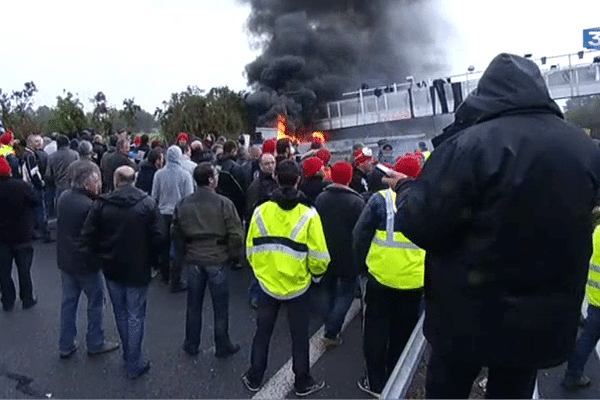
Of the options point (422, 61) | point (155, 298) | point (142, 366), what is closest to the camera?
point (142, 366)

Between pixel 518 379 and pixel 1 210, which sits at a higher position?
pixel 1 210

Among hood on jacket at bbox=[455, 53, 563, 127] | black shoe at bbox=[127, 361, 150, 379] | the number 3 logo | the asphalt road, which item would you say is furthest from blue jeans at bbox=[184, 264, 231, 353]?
the number 3 logo

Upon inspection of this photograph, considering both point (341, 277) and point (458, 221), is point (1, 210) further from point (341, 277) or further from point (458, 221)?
point (458, 221)

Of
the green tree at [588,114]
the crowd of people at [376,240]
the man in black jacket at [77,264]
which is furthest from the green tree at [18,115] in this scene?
the green tree at [588,114]

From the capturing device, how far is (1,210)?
5402 millimetres

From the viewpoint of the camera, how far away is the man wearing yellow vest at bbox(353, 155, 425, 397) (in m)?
3.57

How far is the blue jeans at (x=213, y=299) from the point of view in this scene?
4516 millimetres

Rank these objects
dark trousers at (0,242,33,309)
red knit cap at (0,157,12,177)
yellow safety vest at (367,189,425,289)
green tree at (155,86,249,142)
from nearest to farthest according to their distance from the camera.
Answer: yellow safety vest at (367,189,425,289)
red knit cap at (0,157,12,177)
dark trousers at (0,242,33,309)
green tree at (155,86,249,142)

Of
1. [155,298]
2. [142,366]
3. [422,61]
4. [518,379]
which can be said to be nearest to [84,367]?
[142,366]

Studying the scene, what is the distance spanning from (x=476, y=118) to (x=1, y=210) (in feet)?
17.1

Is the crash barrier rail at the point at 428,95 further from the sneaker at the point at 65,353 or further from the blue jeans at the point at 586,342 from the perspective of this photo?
the sneaker at the point at 65,353

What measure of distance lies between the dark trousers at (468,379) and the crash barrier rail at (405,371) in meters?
0.13

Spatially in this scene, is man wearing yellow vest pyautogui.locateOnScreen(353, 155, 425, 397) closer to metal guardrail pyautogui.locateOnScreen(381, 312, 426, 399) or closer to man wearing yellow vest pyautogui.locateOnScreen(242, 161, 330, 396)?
man wearing yellow vest pyautogui.locateOnScreen(242, 161, 330, 396)

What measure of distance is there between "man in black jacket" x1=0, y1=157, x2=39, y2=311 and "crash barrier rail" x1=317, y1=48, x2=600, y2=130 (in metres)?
13.2
